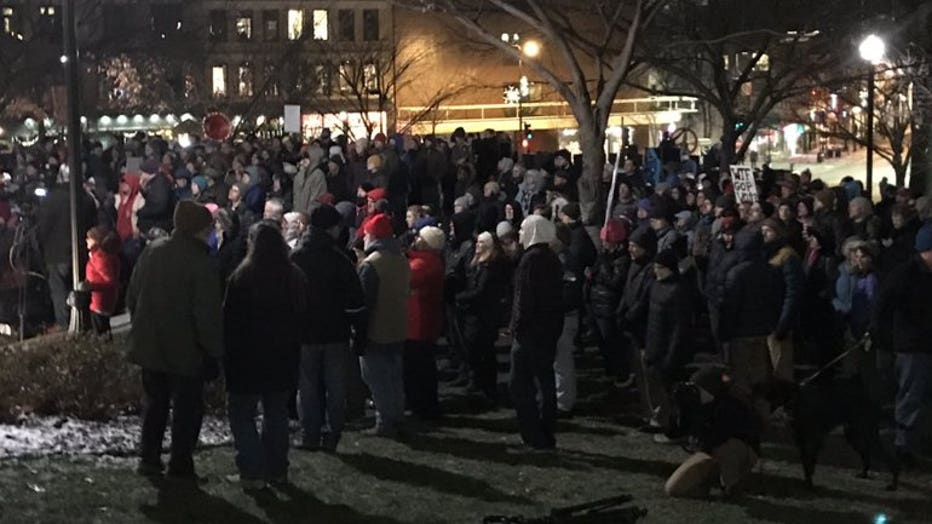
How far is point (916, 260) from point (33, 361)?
289 inches

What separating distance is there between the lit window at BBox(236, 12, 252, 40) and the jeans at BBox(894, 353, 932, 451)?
66.1 metres

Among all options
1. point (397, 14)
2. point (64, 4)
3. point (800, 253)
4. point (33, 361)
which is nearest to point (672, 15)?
point (800, 253)

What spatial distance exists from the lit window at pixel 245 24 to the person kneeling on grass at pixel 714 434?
66687 millimetres

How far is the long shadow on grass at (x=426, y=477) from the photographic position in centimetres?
952

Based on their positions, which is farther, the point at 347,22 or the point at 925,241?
the point at 347,22

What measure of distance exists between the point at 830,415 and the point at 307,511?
3.81 meters

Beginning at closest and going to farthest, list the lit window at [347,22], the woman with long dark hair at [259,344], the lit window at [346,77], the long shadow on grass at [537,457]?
1. the woman with long dark hair at [259,344]
2. the long shadow on grass at [537,457]
3. the lit window at [346,77]
4. the lit window at [347,22]

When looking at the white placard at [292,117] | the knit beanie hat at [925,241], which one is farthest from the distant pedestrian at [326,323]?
the white placard at [292,117]

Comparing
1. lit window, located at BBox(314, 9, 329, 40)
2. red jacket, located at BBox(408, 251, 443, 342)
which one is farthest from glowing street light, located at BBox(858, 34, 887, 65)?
lit window, located at BBox(314, 9, 329, 40)

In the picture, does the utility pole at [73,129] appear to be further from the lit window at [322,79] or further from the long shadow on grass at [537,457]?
the lit window at [322,79]

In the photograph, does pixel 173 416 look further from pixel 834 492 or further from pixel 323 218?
pixel 834 492

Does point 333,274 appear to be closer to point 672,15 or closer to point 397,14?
point 672,15

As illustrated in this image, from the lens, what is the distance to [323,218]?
34.8 ft

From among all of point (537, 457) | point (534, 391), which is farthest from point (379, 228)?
point (537, 457)
